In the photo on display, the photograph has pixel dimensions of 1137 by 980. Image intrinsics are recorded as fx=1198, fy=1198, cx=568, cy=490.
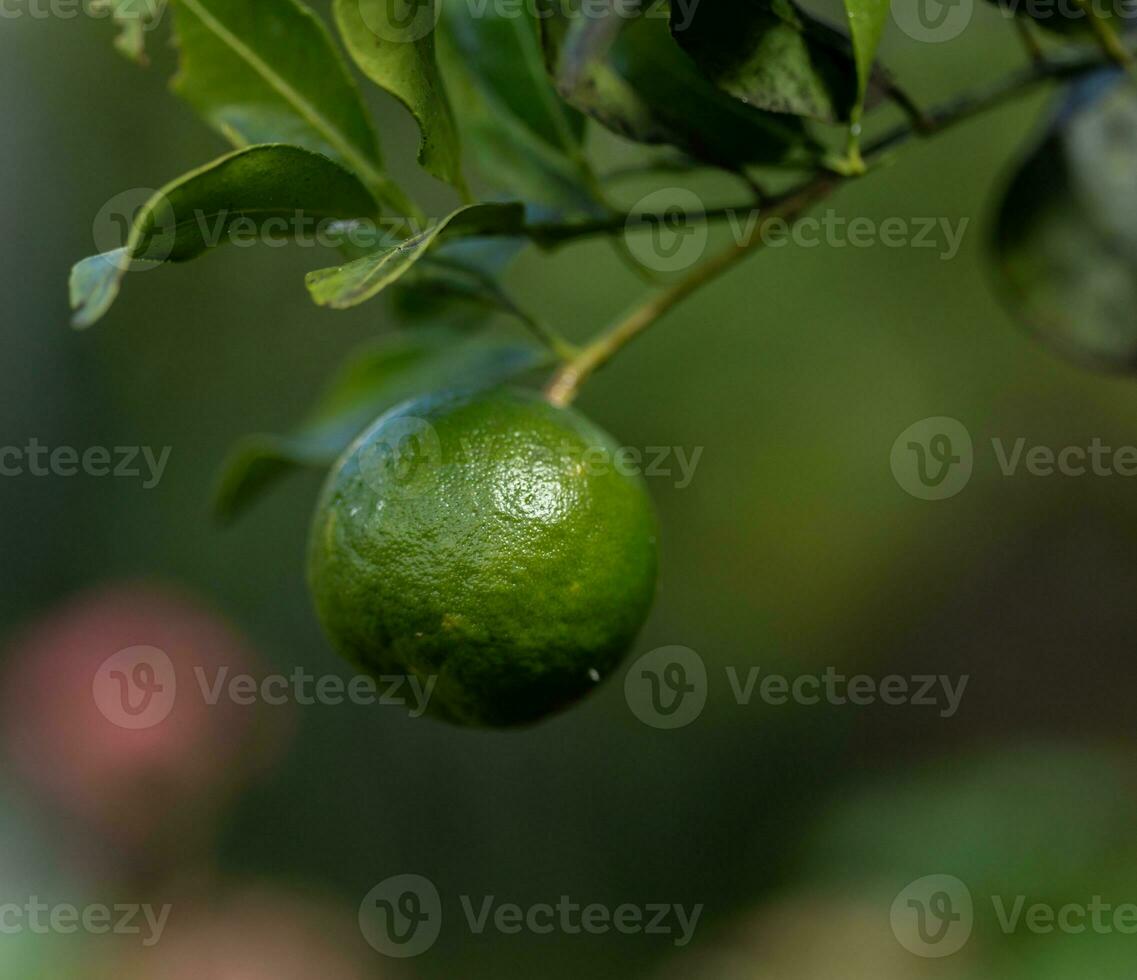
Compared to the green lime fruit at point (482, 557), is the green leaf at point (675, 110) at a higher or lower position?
higher

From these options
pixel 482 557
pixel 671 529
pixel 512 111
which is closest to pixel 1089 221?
pixel 512 111

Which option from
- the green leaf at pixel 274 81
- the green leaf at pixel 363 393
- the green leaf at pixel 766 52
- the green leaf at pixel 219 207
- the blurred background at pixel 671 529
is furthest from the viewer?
the blurred background at pixel 671 529

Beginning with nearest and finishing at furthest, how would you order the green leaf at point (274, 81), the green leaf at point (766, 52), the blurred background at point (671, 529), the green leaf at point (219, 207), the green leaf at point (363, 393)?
the green leaf at point (219, 207)
the green leaf at point (766, 52)
the green leaf at point (274, 81)
the green leaf at point (363, 393)
the blurred background at point (671, 529)

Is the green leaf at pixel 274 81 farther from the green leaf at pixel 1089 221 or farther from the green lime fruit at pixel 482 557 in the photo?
the green leaf at pixel 1089 221

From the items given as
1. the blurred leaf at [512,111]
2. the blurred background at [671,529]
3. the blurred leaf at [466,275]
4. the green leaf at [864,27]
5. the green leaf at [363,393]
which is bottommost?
the blurred background at [671,529]

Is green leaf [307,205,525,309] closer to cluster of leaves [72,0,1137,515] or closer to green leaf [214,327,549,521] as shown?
cluster of leaves [72,0,1137,515]

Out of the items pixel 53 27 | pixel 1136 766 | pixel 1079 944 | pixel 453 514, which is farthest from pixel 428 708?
pixel 53 27

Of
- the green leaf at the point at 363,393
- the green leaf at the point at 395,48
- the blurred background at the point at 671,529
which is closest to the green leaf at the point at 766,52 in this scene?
the green leaf at the point at 395,48

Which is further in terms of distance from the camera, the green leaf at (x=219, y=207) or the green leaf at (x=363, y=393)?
the green leaf at (x=363, y=393)
